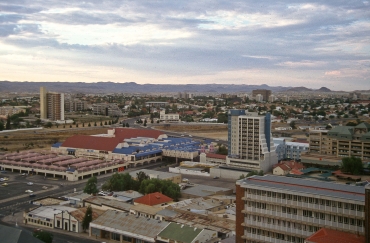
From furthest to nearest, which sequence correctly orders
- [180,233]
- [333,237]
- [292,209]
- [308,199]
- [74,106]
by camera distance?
[74,106], [180,233], [292,209], [308,199], [333,237]

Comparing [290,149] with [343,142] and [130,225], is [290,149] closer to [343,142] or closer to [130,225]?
[343,142]

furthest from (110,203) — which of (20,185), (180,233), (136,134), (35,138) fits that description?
(35,138)

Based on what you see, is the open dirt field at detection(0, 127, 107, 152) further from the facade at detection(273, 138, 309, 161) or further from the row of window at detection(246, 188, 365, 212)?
the row of window at detection(246, 188, 365, 212)

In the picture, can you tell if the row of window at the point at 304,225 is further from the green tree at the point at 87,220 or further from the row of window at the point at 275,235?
the green tree at the point at 87,220

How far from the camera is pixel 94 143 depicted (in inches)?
1390

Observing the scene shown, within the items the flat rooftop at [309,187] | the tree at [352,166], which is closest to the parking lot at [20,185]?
the flat rooftop at [309,187]

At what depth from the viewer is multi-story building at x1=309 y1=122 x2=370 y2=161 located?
99.7 ft

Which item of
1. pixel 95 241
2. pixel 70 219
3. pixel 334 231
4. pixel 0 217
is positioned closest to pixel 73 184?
pixel 0 217

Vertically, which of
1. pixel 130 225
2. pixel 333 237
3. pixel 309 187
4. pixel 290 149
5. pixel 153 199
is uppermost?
pixel 309 187

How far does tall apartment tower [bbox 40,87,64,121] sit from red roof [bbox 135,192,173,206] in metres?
46.2

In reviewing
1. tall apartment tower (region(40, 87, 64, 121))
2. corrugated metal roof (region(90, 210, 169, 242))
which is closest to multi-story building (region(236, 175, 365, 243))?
corrugated metal roof (region(90, 210, 169, 242))

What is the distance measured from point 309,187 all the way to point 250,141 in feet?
53.5

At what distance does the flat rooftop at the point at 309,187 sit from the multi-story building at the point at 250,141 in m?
14.9

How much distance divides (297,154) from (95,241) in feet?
69.0
